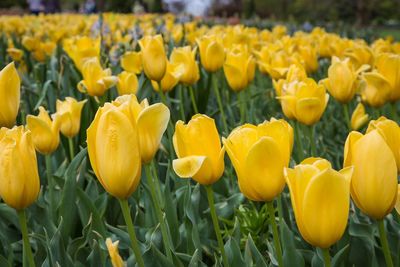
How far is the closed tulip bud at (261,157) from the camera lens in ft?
3.52

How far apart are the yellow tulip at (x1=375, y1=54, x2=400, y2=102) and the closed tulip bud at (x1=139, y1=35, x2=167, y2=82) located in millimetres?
783

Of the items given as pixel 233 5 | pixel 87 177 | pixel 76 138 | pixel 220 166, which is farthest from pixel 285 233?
pixel 233 5

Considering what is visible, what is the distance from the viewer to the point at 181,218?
192 cm

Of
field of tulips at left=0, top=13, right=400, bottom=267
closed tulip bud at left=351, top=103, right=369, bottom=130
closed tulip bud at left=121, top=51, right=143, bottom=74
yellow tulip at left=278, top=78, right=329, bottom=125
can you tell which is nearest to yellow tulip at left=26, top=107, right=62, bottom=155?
field of tulips at left=0, top=13, right=400, bottom=267

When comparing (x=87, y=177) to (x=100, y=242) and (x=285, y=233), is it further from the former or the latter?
(x=285, y=233)

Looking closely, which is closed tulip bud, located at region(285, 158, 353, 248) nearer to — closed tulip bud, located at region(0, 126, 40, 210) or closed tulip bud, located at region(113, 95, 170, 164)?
closed tulip bud, located at region(113, 95, 170, 164)

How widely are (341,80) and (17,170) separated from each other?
1368 mm

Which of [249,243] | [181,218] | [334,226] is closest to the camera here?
[334,226]

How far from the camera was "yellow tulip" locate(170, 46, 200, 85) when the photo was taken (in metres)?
2.34

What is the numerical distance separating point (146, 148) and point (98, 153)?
127mm

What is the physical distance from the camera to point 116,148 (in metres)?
1.06

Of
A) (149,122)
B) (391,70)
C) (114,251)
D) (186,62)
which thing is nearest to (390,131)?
(149,122)

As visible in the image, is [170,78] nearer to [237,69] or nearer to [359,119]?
[237,69]

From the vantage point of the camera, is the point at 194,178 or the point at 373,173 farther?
the point at 194,178
